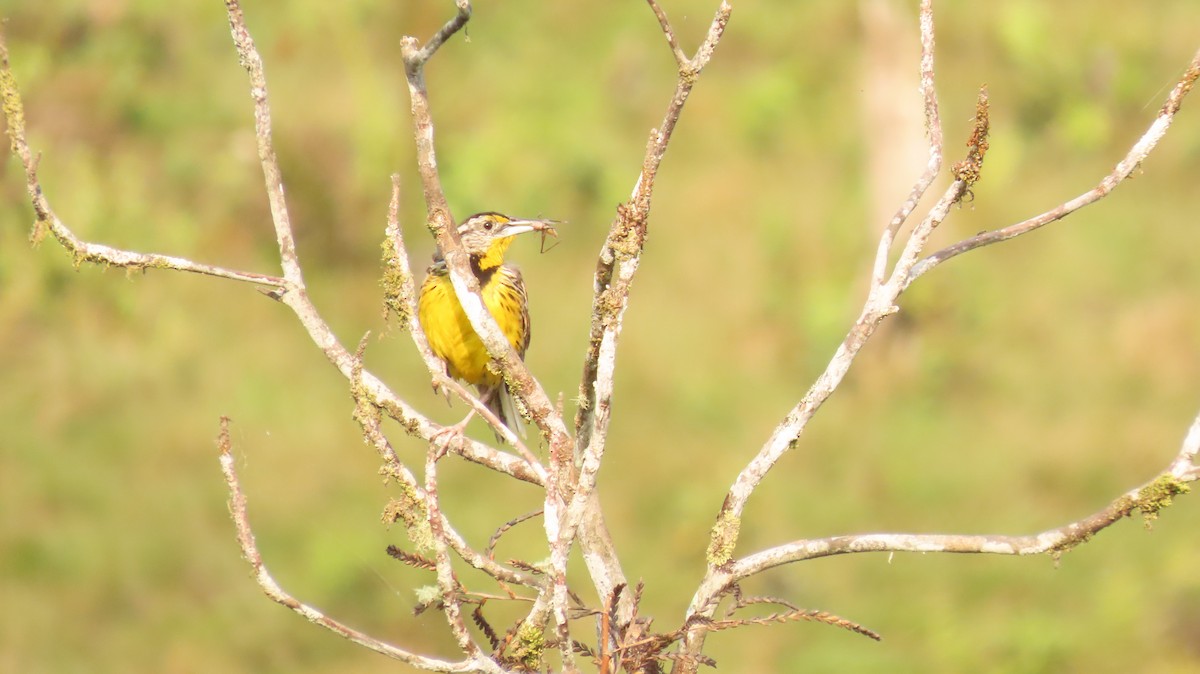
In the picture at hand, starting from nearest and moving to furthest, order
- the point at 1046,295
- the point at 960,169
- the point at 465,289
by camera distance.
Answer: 1. the point at 960,169
2. the point at 465,289
3. the point at 1046,295

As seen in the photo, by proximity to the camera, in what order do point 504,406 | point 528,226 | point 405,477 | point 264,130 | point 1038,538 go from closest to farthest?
point 1038,538, point 405,477, point 264,130, point 528,226, point 504,406

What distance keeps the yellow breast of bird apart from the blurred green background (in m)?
2.86

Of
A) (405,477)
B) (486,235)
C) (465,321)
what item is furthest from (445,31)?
(486,235)

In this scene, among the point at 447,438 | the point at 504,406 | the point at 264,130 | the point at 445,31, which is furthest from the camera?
the point at 504,406

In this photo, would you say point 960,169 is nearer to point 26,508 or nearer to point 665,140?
point 665,140

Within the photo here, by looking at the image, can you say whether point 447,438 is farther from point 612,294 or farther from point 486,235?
point 486,235

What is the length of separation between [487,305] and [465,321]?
237 millimetres

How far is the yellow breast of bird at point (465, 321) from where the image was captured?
494 cm

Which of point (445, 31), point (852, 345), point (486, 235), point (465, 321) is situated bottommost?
point (852, 345)

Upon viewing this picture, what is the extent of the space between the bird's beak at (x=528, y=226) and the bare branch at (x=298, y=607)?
8.10ft

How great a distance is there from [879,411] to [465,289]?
762 centimetres

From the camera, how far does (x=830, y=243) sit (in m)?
11.5

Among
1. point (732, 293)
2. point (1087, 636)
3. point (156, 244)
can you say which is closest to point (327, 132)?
point (156, 244)

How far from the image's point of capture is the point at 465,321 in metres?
4.90
